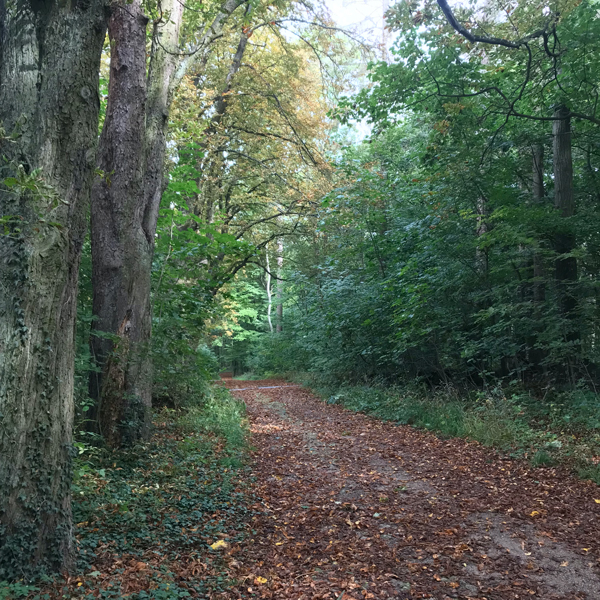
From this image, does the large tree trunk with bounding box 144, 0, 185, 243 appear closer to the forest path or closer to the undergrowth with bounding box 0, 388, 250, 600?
the undergrowth with bounding box 0, 388, 250, 600

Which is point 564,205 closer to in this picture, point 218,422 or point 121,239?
point 218,422

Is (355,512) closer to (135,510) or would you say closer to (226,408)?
(135,510)

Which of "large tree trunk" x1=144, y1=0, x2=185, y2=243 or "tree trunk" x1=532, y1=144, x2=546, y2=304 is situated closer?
"large tree trunk" x1=144, y1=0, x2=185, y2=243

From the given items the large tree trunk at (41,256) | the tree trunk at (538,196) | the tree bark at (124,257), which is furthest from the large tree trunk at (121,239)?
the tree trunk at (538,196)

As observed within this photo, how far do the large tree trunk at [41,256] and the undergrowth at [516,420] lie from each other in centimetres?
589

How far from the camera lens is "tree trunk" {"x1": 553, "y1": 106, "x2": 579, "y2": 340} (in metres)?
8.75

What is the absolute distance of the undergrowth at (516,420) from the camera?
253 inches

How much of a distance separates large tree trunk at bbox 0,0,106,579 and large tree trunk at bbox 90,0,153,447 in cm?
281

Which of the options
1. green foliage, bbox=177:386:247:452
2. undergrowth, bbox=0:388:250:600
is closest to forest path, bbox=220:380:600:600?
undergrowth, bbox=0:388:250:600

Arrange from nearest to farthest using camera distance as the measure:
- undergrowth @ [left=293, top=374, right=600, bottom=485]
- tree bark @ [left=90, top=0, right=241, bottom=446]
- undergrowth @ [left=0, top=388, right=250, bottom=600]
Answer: undergrowth @ [left=0, top=388, right=250, bottom=600]
tree bark @ [left=90, top=0, right=241, bottom=446]
undergrowth @ [left=293, top=374, right=600, bottom=485]

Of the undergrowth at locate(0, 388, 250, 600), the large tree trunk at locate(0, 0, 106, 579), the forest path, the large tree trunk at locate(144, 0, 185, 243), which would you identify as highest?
the large tree trunk at locate(144, 0, 185, 243)

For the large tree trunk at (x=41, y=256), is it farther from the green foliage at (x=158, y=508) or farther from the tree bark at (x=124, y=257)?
the tree bark at (x=124, y=257)

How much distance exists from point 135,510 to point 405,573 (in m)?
2.50

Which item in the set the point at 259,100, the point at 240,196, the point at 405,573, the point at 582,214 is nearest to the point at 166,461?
the point at 405,573
